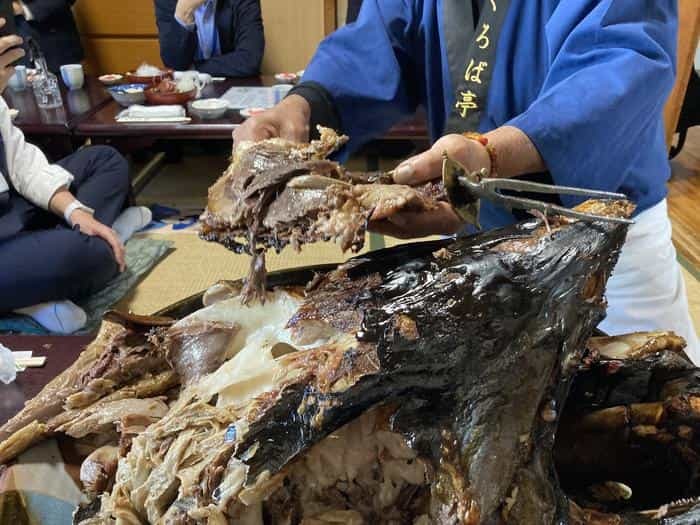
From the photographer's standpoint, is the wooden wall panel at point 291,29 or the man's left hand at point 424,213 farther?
the wooden wall panel at point 291,29

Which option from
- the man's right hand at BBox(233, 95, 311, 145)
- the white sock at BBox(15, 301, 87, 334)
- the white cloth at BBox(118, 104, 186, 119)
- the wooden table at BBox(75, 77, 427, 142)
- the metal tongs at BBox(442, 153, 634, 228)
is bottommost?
the white sock at BBox(15, 301, 87, 334)

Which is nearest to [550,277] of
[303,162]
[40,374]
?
[303,162]

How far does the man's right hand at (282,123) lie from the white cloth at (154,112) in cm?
186

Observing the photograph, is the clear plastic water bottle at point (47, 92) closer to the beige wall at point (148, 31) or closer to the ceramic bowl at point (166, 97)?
the ceramic bowl at point (166, 97)

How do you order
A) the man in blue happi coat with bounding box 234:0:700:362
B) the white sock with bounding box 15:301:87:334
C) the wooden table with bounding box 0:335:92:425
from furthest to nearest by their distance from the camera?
the white sock with bounding box 15:301:87:334, the wooden table with bounding box 0:335:92:425, the man in blue happi coat with bounding box 234:0:700:362

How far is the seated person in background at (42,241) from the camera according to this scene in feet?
6.77

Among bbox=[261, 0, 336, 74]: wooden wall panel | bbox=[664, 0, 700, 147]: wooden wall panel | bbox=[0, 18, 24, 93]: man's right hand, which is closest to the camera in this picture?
bbox=[0, 18, 24, 93]: man's right hand

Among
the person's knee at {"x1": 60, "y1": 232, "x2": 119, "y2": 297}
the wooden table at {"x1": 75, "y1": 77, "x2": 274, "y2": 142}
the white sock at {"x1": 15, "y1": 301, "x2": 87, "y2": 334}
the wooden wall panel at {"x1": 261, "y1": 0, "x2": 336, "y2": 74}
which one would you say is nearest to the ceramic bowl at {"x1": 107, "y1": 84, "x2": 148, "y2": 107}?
the wooden table at {"x1": 75, "y1": 77, "x2": 274, "y2": 142}

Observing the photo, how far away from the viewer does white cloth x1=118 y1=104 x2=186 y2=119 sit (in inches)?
110

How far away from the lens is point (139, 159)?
13.3 feet

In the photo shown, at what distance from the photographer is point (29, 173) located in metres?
2.21

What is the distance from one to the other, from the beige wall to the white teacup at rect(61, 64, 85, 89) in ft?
4.91

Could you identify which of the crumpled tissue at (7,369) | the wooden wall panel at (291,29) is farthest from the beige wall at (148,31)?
the crumpled tissue at (7,369)

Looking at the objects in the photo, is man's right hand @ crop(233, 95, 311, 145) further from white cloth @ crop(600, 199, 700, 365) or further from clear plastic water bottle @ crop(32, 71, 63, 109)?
clear plastic water bottle @ crop(32, 71, 63, 109)
